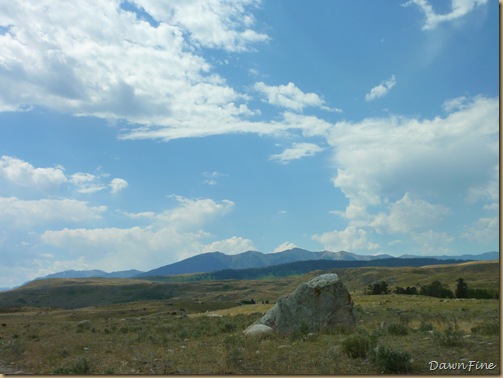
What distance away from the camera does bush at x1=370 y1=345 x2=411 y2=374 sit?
1148 centimetres

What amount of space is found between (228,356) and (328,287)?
34.5 ft

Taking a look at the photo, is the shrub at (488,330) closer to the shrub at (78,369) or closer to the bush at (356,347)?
the bush at (356,347)

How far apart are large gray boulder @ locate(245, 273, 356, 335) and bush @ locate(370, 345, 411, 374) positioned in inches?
421

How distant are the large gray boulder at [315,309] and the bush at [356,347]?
27.6 ft

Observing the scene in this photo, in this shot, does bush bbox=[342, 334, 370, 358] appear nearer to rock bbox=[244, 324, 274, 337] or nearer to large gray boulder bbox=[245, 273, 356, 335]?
rock bbox=[244, 324, 274, 337]

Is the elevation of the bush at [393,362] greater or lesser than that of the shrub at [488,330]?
greater

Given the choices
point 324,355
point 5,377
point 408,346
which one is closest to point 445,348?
point 408,346

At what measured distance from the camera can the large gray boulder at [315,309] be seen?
22984 millimetres

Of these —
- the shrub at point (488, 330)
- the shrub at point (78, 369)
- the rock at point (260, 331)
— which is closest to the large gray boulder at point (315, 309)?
the rock at point (260, 331)

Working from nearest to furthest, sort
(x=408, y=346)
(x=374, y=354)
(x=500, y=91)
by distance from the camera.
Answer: (x=500, y=91)
(x=374, y=354)
(x=408, y=346)

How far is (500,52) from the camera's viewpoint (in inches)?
453

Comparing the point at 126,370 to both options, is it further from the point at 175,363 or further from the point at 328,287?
the point at 328,287

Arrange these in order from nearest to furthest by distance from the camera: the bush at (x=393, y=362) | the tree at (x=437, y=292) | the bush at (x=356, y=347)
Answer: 1. the bush at (x=393, y=362)
2. the bush at (x=356, y=347)
3. the tree at (x=437, y=292)

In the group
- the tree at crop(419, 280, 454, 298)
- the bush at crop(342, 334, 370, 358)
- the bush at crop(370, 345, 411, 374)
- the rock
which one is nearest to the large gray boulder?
the rock
